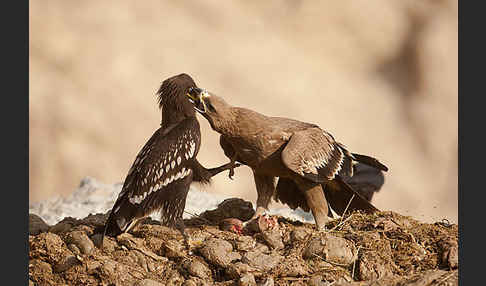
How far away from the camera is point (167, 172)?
533 centimetres

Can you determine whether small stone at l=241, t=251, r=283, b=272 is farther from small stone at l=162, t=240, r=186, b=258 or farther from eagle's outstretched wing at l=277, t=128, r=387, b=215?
eagle's outstretched wing at l=277, t=128, r=387, b=215

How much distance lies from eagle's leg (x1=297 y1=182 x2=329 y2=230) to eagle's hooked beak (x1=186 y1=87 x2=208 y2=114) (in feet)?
3.59

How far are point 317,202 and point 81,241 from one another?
2023 mm

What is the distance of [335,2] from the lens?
42.3ft

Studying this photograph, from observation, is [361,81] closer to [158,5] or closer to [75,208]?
[158,5]

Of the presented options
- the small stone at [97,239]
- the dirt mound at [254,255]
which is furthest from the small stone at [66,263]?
the small stone at [97,239]

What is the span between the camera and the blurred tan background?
39.8 ft

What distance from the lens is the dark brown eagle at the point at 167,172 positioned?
5281 mm

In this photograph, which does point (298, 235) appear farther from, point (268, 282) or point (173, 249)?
point (173, 249)

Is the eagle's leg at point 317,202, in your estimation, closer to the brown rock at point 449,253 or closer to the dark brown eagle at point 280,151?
the dark brown eagle at point 280,151

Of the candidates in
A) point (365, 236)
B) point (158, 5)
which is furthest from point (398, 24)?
point (365, 236)

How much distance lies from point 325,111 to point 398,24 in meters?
2.30

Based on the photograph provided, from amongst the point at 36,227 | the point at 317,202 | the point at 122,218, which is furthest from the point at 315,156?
the point at 36,227

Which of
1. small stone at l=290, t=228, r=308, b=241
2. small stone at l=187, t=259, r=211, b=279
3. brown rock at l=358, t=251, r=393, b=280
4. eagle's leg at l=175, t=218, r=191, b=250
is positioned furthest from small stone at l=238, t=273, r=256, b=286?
brown rock at l=358, t=251, r=393, b=280
